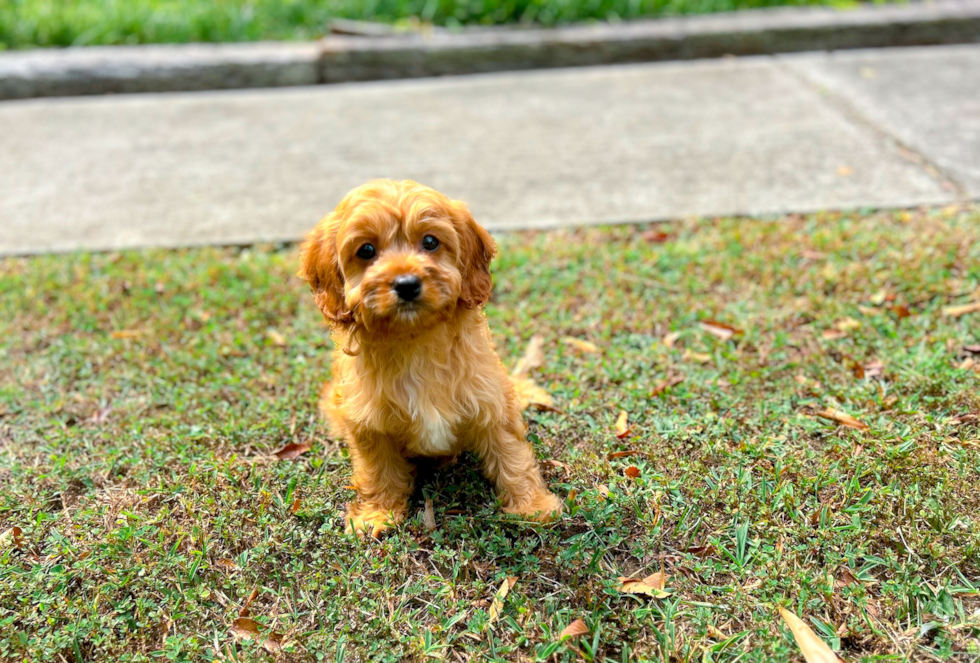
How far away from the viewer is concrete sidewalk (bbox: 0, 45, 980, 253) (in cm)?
520

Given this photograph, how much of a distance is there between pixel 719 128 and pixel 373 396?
14.2ft

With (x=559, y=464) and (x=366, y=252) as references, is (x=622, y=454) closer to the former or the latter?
(x=559, y=464)

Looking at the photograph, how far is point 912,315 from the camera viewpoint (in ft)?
13.1

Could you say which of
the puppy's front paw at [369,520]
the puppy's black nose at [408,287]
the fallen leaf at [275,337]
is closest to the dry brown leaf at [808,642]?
the puppy's front paw at [369,520]

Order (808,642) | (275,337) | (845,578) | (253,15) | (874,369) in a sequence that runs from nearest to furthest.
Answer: (808,642) → (845,578) → (874,369) → (275,337) → (253,15)

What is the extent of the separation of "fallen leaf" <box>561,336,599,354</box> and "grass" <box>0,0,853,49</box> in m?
4.63

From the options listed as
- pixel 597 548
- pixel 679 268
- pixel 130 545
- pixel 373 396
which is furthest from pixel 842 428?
pixel 130 545

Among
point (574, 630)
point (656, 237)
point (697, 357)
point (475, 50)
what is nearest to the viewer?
point (574, 630)

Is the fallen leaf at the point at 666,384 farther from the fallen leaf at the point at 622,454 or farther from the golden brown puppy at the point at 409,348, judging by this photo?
the golden brown puppy at the point at 409,348

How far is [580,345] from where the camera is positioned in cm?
401

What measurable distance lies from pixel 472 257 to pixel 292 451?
1272 mm

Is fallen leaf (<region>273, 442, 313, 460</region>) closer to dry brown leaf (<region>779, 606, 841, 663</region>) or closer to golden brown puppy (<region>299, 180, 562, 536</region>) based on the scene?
golden brown puppy (<region>299, 180, 562, 536</region>)

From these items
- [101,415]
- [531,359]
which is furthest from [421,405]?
[101,415]

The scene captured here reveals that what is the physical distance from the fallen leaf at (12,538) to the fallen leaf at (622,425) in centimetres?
238
